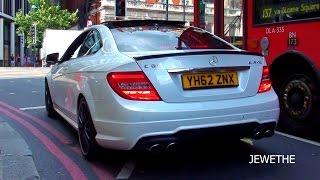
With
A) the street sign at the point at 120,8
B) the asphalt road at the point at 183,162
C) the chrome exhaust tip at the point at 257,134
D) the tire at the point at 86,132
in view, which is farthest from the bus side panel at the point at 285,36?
the street sign at the point at 120,8

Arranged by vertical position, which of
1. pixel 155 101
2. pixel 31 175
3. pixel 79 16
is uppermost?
pixel 79 16

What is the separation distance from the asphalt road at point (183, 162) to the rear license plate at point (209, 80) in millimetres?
851

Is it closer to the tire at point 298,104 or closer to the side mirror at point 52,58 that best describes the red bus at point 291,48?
the tire at point 298,104

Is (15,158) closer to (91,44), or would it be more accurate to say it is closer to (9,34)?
(91,44)

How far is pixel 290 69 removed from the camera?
723 cm

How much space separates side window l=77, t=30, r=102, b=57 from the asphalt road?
3.74 ft

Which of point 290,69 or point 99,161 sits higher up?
point 290,69

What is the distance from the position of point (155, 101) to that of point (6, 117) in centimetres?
524

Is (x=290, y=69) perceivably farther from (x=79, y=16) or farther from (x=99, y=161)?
(x=79, y=16)

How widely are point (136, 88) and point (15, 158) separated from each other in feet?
6.10

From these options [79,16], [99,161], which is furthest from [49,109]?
[79,16]

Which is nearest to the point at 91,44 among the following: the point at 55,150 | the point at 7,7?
the point at 55,150

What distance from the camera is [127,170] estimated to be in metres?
5.53

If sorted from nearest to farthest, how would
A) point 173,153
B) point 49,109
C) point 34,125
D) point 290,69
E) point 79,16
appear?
point 173,153 < point 290,69 < point 34,125 < point 49,109 < point 79,16
